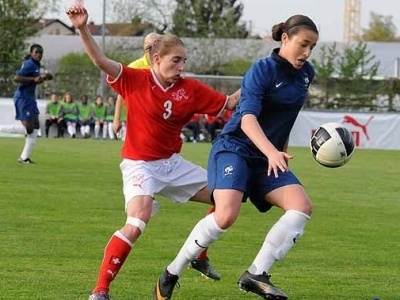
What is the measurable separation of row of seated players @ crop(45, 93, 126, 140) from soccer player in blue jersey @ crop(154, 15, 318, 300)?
28.9 metres

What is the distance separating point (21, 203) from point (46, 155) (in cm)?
1001

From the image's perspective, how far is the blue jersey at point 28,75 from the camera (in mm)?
19359

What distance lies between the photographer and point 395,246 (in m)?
10.7

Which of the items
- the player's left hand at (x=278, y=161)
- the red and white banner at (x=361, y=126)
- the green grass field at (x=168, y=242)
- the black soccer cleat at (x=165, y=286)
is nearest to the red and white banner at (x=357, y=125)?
the red and white banner at (x=361, y=126)

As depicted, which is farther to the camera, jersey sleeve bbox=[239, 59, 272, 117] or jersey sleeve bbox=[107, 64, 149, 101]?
jersey sleeve bbox=[107, 64, 149, 101]

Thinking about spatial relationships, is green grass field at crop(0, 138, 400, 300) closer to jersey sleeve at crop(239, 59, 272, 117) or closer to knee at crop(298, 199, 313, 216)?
knee at crop(298, 199, 313, 216)

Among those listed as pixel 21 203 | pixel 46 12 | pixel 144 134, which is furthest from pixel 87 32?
pixel 46 12

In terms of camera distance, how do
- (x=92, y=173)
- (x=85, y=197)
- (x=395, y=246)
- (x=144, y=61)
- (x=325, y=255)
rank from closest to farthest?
1. (x=325, y=255)
2. (x=395, y=246)
3. (x=144, y=61)
4. (x=85, y=197)
5. (x=92, y=173)

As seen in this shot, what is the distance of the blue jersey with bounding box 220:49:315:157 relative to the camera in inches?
288

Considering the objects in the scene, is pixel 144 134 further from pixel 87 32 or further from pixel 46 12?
pixel 46 12

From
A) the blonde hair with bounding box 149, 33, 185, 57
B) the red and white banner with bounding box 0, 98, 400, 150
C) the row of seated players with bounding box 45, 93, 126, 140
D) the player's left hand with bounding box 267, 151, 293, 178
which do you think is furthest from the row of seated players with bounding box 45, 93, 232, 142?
the player's left hand with bounding box 267, 151, 293, 178

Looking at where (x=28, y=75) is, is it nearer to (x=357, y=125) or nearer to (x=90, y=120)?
(x=357, y=125)

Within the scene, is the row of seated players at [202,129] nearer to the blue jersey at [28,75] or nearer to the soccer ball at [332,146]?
the blue jersey at [28,75]

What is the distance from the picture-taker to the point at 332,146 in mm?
7422
